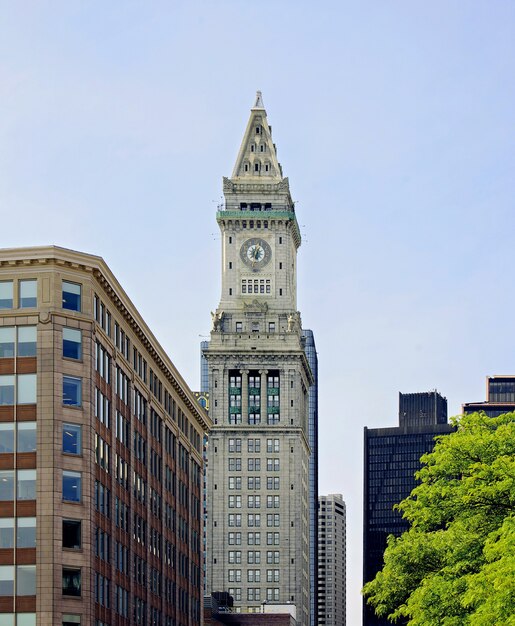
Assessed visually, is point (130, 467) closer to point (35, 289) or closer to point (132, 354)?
point (132, 354)

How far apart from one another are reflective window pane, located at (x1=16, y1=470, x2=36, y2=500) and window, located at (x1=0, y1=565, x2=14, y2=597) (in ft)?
14.2

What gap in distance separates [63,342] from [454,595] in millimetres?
34914

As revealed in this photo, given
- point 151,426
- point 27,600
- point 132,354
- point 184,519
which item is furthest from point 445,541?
point 184,519

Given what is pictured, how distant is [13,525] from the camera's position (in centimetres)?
10000

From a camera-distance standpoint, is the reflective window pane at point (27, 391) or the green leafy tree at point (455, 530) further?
the reflective window pane at point (27, 391)

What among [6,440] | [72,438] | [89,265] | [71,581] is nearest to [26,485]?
[6,440]

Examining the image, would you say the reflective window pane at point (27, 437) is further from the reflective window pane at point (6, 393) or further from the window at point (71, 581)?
the window at point (71, 581)

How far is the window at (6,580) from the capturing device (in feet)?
324

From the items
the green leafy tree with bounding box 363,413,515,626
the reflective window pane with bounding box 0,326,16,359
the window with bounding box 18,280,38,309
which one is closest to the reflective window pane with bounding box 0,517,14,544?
the reflective window pane with bounding box 0,326,16,359

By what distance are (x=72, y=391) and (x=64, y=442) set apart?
345cm

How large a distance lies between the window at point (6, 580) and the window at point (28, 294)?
16357 millimetres

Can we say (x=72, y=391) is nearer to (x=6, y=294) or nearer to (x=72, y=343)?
(x=72, y=343)

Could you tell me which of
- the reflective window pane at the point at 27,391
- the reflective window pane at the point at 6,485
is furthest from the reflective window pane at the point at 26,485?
the reflective window pane at the point at 27,391

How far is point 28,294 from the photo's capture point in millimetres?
104500
